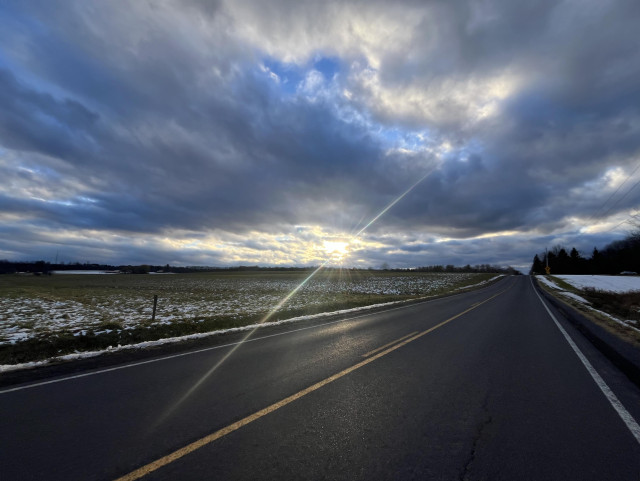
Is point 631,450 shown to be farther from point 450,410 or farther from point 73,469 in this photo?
point 73,469

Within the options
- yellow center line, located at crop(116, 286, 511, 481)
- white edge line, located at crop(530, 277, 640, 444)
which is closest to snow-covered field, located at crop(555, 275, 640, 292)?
white edge line, located at crop(530, 277, 640, 444)

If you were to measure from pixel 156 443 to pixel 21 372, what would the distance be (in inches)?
192

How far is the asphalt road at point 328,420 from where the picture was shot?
3.04 meters

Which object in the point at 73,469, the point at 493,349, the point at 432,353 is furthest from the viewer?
the point at 493,349

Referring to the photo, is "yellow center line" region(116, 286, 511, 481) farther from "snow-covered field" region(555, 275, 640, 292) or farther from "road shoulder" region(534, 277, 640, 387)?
"snow-covered field" region(555, 275, 640, 292)

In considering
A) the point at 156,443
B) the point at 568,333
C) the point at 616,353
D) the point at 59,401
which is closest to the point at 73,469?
the point at 156,443

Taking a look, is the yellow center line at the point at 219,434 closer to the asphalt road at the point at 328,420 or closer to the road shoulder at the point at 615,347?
the asphalt road at the point at 328,420

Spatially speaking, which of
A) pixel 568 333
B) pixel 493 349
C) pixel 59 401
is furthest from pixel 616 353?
pixel 59 401

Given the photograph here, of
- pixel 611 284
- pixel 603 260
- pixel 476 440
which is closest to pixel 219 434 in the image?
pixel 476 440

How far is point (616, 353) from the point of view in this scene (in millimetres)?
7605

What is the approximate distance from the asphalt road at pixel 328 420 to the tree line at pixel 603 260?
93.8 meters

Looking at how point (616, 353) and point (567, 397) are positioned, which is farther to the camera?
point (616, 353)

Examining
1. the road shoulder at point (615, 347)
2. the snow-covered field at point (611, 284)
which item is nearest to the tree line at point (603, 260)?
the snow-covered field at point (611, 284)

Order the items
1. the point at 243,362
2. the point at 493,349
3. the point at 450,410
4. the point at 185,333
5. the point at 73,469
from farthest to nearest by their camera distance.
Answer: the point at 185,333 < the point at 493,349 < the point at 243,362 < the point at 450,410 < the point at 73,469
